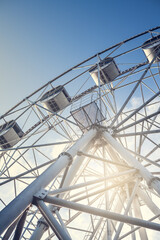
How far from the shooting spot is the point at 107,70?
411 inches

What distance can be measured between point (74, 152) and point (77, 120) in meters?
4.24

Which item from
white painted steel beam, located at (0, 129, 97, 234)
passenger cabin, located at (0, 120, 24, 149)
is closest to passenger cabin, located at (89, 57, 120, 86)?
passenger cabin, located at (0, 120, 24, 149)

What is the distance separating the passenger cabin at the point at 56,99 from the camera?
35.8 ft

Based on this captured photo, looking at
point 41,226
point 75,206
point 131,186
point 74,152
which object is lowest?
point 131,186

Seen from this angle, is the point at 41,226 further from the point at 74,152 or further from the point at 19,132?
the point at 19,132

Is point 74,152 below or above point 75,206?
above

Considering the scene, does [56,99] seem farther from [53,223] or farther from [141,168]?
[53,223]

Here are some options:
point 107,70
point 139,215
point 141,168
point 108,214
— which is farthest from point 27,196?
point 107,70

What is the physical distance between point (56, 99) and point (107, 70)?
11.7 ft

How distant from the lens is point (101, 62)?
1055 cm

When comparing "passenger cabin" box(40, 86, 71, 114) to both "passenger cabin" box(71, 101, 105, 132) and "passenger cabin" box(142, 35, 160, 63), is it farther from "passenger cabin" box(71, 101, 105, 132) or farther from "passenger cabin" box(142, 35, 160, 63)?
"passenger cabin" box(142, 35, 160, 63)

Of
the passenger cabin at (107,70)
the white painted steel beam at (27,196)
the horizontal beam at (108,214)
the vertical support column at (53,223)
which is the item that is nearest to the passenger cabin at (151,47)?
the passenger cabin at (107,70)

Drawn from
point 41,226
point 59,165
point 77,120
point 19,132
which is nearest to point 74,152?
point 59,165

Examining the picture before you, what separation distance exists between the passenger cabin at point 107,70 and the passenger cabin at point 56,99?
2153mm
